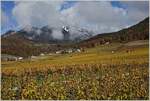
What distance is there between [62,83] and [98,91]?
11.2 feet

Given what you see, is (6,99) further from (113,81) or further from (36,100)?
(113,81)

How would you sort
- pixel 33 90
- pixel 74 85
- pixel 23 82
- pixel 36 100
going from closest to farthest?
1. pixel 36 100
2. pixel 33 90
3. pixel 74 85
4. pixel 23 82

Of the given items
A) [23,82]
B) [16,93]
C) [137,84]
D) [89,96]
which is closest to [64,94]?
[89,96]

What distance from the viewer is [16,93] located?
1748 centimetres

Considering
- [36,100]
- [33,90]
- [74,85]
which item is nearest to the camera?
[36,100]

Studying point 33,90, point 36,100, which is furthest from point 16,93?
point 36,100

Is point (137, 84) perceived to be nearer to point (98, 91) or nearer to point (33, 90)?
point (98, 91)

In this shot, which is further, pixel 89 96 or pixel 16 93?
pixel 16 93

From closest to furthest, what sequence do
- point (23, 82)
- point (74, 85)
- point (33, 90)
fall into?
point (33, 90) < point (74, 85) < point (23, 82)

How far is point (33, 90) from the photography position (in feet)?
56.7

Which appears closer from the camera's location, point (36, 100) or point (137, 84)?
point (36, 100)

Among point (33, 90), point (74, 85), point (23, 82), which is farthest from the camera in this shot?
point (23, 82)

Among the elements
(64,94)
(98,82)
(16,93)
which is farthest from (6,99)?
(98,82)

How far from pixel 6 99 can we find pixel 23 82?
4.65 m
